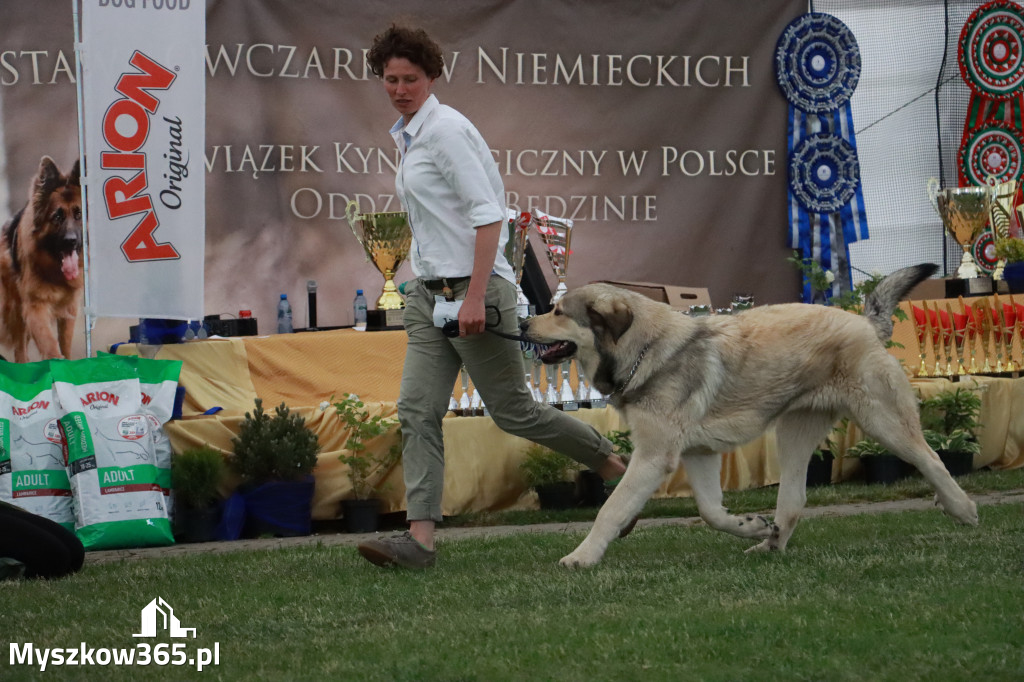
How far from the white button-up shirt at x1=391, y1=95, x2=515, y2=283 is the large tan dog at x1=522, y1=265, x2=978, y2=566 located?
1.42ft

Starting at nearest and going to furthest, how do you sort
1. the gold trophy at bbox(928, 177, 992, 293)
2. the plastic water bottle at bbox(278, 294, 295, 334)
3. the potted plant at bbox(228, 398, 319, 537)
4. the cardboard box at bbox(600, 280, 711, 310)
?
the potted plant at bbox(228, 398, 319, 537)
the cardboard box at bbox(600, 280, 711, 310)
the plastic water bottle at bbox(278, 294, 295, 334)
the gold trophy at bbox(928, 177, 992, 293)

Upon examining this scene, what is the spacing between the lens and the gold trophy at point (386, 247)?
7.31 m

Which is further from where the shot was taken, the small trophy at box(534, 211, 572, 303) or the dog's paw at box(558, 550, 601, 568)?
the small trophy at box(534, 211, 572, 303)

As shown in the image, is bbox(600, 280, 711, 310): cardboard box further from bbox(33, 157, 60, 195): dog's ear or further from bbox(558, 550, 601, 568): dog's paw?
bbox(33, 157, 60, 195): dog's ear

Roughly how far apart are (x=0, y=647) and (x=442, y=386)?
183 cm

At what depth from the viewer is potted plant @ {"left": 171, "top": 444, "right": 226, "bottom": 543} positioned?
6176 millimetres

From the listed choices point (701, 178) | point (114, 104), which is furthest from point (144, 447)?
point (701, 178)

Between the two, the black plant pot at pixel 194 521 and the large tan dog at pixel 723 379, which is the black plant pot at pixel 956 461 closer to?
the large tan dog at pixel 723 379

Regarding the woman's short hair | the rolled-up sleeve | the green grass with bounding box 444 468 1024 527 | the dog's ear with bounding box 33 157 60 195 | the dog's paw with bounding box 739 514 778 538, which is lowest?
the green grass with bounding box 444 468 1024 527

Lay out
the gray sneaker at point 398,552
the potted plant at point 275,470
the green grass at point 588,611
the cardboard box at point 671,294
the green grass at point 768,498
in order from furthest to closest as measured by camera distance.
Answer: the cardboard box at point 671,294
the green grass at point 768,498
the potted plant at point 275,470
the gray sneaker at point 398,552
the green grass at point 588,611

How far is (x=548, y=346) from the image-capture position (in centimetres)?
478

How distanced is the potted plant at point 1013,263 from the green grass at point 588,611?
3.90 m

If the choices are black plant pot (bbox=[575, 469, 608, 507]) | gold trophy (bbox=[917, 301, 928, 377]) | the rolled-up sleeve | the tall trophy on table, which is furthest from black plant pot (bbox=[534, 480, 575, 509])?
gold trophy (bbox=[917, 301, 928, 377])

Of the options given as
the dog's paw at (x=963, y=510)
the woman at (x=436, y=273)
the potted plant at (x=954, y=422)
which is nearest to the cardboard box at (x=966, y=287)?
the potted plant at (x=954, y=422)
